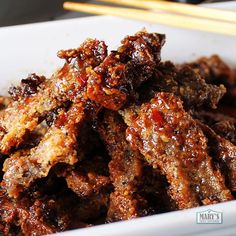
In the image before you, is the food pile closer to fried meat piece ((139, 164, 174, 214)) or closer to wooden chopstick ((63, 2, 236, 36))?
fried meat piece ((139, 164, 174, 214))

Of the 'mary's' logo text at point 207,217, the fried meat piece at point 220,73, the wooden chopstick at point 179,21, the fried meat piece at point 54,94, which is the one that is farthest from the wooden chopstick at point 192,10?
the 'mary's' logo text at point 207,217

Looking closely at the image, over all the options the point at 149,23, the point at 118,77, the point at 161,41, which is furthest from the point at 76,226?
the point at 149,23

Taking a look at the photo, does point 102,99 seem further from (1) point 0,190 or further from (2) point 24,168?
(1) point 0,190

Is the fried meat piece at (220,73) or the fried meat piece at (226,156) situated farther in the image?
the fried meat piece at (220,73)

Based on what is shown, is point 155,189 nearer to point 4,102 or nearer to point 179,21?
point 4,102

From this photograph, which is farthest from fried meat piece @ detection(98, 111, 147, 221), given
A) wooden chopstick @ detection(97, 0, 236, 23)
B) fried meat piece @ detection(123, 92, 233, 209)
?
wooden chopstick @ detection(97, 0, 236, 23)

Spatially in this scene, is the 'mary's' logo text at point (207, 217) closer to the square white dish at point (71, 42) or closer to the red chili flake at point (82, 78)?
the red chili flake at point (82, 78)

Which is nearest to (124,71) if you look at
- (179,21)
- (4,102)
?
(4,102)

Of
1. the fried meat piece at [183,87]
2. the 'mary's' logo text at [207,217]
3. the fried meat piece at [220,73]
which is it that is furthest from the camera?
the fried meat piece at [220,73]
